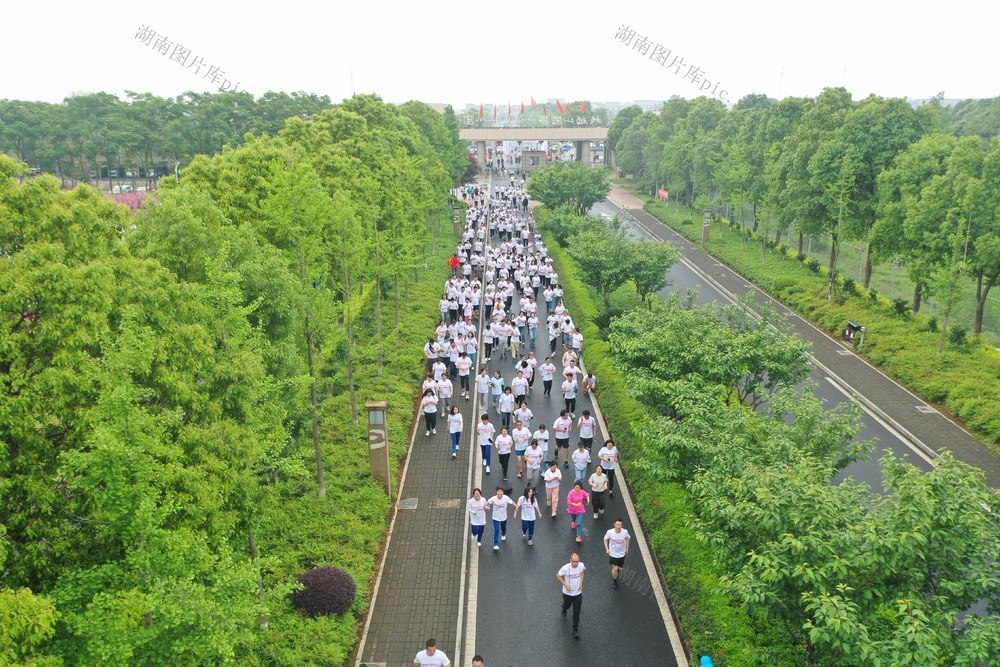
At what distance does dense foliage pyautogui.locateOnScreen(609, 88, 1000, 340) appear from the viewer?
21.9 m

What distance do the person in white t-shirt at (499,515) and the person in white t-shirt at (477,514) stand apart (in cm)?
20

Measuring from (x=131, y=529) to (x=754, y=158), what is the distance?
142ft

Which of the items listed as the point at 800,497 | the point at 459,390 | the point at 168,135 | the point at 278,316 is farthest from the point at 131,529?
the point at 168,135

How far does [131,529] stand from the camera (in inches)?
260

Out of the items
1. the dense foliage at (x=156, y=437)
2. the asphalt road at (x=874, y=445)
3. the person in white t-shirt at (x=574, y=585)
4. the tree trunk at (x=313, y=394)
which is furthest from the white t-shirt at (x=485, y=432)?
the asphalt road at (x=874, y=445)

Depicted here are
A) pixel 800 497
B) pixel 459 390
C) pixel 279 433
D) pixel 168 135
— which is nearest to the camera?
pixel 800 497

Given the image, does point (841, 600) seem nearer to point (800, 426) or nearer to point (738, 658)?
point (738, 658)

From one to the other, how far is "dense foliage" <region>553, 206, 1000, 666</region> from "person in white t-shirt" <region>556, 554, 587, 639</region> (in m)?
1.70

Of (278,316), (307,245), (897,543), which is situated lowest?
(897,543)

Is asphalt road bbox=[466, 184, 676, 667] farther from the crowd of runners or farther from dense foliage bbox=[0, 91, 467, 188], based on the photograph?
dense foliage bbox=[0, 91, 467, 188]

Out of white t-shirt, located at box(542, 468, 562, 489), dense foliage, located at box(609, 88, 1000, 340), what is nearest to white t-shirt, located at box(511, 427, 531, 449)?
white t-shirt, located at box(542, 468, 562, 489)

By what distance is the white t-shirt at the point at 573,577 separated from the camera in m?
10.4

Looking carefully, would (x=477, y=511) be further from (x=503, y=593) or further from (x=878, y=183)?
(x=878, y=183)

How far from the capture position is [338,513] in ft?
44.7
